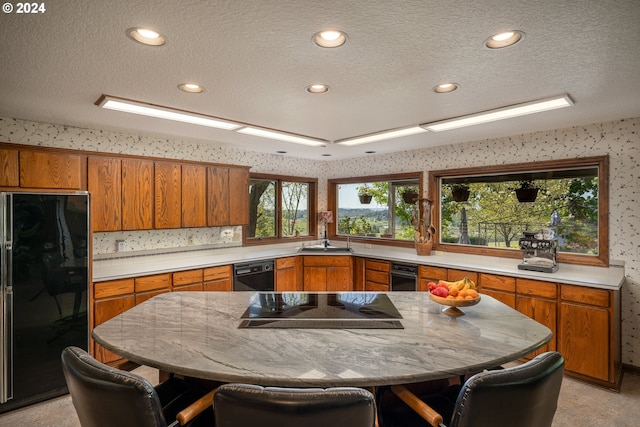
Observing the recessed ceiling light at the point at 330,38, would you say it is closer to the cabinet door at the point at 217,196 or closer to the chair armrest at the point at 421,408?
the chair armrest at the point at 421,408

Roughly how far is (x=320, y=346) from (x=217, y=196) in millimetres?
3225

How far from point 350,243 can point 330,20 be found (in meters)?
4.52

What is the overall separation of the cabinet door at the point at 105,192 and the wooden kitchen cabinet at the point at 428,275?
137 inches

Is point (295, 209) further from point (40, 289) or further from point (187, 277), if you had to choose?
point (40, 289)

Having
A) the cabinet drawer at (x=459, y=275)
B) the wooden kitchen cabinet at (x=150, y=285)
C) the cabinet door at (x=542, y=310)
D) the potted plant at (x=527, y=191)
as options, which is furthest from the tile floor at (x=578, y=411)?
the potted plant at (x=527, y=191)

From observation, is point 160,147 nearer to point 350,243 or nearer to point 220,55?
point 220,55

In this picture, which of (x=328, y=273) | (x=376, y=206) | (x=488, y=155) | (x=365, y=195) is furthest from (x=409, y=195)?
(x=328, y=273)

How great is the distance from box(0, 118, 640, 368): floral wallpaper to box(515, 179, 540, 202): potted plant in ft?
1.04

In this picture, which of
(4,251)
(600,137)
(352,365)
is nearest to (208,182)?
(4,251)

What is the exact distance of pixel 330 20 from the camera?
4.99 ft

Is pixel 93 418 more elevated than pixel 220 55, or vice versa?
pixel 220 55

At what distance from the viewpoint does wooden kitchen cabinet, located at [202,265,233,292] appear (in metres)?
3.88

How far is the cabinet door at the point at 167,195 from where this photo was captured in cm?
383

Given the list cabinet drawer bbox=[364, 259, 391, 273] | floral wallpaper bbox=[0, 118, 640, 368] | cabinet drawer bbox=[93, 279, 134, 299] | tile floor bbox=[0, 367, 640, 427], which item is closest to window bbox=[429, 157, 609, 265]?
floral wallpaper bbox=[0, 118, 640, 368]
